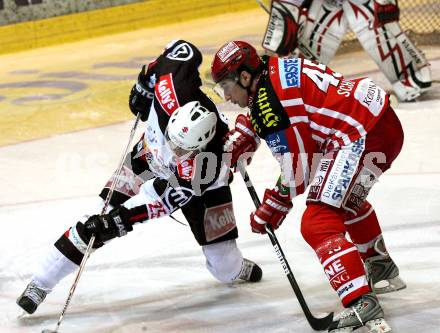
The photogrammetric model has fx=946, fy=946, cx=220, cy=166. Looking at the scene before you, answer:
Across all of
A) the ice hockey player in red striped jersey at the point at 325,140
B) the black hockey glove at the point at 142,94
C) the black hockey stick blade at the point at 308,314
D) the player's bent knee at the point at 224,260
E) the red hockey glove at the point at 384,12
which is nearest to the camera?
the ice hockey player in red striped jersey at the point at 325,140

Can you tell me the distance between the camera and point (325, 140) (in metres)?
3.58

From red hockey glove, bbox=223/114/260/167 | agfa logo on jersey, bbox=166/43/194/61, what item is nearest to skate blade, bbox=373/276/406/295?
red hockey glove, bbox=223/114/260/167

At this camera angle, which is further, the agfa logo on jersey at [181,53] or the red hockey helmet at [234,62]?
the agfa logo on jersey at [181,53]

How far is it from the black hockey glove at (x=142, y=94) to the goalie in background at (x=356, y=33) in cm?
302

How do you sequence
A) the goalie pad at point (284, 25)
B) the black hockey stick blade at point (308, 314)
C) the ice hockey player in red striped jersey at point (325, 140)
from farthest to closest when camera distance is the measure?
the goalie pad at point (284, 25) < the black hockey stick blade at point (308, 314) < the ice hockey player in red striped jersey at point (325, 140)

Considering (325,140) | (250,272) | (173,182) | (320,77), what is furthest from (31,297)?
(320,77)

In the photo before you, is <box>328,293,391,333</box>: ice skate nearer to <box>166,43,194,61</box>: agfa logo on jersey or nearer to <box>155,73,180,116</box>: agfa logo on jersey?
<box>155,73,180,116</box>: agfa logo on jersey

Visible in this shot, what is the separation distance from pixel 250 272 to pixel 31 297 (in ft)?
3.18

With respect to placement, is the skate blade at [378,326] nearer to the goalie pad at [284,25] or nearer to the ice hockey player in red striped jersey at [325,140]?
the ice hockey player in red striped jersey at [325,140]

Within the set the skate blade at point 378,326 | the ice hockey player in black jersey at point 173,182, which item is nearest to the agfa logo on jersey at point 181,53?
the ice hockey player in black jersey at point 173,182

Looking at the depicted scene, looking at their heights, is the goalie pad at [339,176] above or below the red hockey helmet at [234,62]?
below

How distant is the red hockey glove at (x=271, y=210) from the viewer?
12.1ft

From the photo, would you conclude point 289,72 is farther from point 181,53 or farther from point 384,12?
point 384,12

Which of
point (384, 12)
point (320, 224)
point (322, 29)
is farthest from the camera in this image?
point (322, 29)
